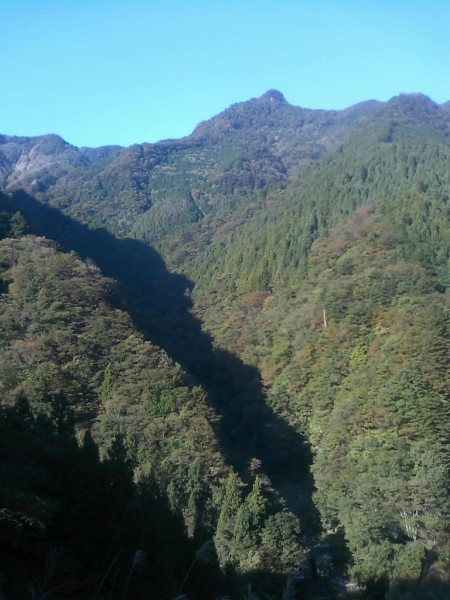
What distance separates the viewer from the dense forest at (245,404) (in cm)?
1295

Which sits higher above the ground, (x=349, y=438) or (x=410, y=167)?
(x=410, y=167)

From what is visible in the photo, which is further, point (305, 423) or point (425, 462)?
point (305, 423)

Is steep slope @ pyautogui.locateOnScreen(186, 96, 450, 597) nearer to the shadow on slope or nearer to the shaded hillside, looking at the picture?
the shadow on slope

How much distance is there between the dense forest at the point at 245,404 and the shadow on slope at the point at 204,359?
0.81 ft

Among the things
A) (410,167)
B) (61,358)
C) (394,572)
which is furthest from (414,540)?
(410,167)

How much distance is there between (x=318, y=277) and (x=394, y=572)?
33642 millimetres

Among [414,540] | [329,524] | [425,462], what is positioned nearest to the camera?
[414,540]

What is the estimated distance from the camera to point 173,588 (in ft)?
43.8

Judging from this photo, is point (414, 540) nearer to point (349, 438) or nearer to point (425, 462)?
point (425, 462)

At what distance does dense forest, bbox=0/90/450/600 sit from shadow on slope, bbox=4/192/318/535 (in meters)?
0.25

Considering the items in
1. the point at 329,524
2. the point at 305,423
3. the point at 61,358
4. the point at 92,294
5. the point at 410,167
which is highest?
the point at 410,167

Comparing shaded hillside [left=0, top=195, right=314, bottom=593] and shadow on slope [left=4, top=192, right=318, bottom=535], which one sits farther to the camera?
shadow on slope [left=4, top=192, right=318, bottom=535]

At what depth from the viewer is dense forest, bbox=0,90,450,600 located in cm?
1295

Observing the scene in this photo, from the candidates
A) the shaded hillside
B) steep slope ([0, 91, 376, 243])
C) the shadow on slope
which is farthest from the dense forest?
steep slope ([0, 91, 376, 243])
